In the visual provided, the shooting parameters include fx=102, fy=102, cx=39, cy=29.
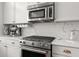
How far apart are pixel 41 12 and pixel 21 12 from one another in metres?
0.67

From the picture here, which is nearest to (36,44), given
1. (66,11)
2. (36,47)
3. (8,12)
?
(36,47)

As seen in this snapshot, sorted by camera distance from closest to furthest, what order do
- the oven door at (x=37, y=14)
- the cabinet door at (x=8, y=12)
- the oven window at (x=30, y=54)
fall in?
the oven window at (x=30, y=54)
the oven door at (x=37, y=14)
the cabinet door at (x=8, y=12)

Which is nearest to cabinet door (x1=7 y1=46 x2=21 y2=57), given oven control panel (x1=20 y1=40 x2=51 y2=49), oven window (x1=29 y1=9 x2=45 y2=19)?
oven control panel (x1=20 y1=40 x2=51 y2=49)

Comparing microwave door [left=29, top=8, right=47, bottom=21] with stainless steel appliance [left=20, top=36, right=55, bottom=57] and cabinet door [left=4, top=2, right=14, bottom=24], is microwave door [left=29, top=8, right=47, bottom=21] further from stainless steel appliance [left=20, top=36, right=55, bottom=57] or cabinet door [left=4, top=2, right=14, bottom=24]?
cabinet door [left=4, top=2, right=14, bottom=24]

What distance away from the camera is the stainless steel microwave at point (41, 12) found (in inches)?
79.7

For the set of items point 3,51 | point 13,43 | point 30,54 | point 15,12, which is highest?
point 15,12

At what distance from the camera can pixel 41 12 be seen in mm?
2152

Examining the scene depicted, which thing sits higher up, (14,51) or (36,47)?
(36,47)

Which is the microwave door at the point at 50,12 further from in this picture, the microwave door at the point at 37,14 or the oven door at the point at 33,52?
the oven door at the point at 33,52

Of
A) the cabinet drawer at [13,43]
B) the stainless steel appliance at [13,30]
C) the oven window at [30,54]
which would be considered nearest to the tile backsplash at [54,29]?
the stainless steel appliance at [13,30]

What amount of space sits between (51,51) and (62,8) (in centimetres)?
82

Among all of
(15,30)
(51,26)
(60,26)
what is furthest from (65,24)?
(15,30)

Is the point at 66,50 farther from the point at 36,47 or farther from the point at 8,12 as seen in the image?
the point at 8,12

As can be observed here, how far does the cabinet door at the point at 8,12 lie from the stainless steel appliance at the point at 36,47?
0.97 metres
